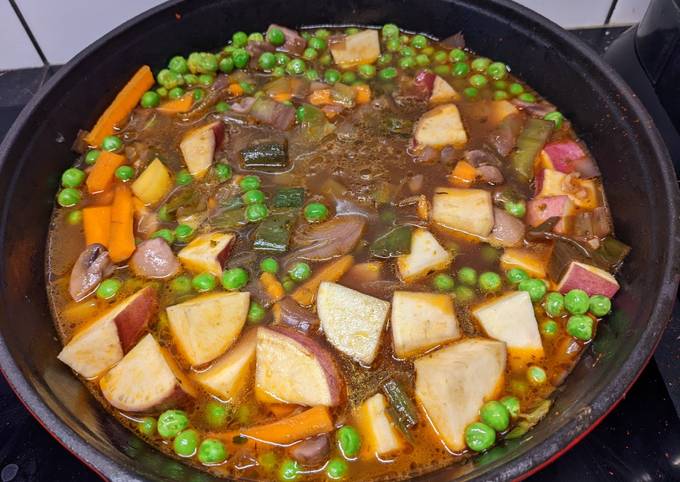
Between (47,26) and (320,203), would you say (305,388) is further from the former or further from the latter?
(47,26)

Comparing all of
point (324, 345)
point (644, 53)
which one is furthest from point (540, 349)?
point (644, 53)

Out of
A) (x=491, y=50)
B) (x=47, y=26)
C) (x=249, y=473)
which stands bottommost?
(x=249, y=473)

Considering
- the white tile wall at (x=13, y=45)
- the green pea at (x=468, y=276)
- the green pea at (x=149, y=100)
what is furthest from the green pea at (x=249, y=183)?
the white tile wall at (x=13, y=45)

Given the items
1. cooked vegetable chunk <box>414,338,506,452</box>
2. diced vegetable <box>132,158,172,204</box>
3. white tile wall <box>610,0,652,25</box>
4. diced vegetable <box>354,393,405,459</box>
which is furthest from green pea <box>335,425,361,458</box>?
white tile wall <box>610,0,652,25</box>

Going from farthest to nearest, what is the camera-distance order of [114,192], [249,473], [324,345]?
[114,192]
[324,345]
[249,473]

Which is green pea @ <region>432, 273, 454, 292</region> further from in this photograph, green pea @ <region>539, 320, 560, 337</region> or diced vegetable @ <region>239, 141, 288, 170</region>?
diced vegetable @ <region>239, 141, 288, 170</region>

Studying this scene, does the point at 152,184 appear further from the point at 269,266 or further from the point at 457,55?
the point at 457,55
